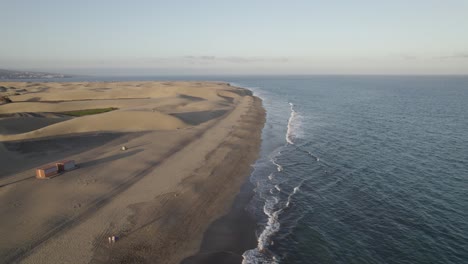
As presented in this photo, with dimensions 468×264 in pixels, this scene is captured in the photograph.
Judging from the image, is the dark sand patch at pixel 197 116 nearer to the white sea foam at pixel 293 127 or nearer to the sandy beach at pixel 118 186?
the sandy beach at pixel 118 186

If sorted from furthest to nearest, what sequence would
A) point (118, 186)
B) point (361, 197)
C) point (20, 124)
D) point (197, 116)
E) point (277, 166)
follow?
point (197, 116) < point (20, 124) < point (277, 166) < point (361, 197) < point (118, 186)

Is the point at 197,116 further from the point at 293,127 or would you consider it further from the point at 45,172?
the point at 45,172

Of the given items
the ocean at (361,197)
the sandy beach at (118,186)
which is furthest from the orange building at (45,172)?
the ocean at (361,197)

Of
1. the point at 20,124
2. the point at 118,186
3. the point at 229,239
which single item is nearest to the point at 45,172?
the point at 118,186

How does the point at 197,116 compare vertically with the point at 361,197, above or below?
above

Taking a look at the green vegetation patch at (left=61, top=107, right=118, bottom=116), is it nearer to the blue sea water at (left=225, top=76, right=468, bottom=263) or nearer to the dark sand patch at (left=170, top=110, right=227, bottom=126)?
the dark sand patch at (left=170, top=110, right=227, bottom=126)

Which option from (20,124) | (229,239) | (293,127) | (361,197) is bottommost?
(229,239)

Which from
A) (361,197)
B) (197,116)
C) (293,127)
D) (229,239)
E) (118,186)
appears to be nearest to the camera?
(229,239)

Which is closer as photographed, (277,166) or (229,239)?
(229,239)

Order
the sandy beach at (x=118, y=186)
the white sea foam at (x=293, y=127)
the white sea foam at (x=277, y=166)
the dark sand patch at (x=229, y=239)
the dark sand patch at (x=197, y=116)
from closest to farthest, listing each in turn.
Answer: the dark sand patch at (x=229, y=239)
the sandy beach at (x=118, y=186)
the white sea foam at (x=277, y=166)
the white sea foam at (x=293, y=127)
the dark sand patch at (x=197, y=116)
